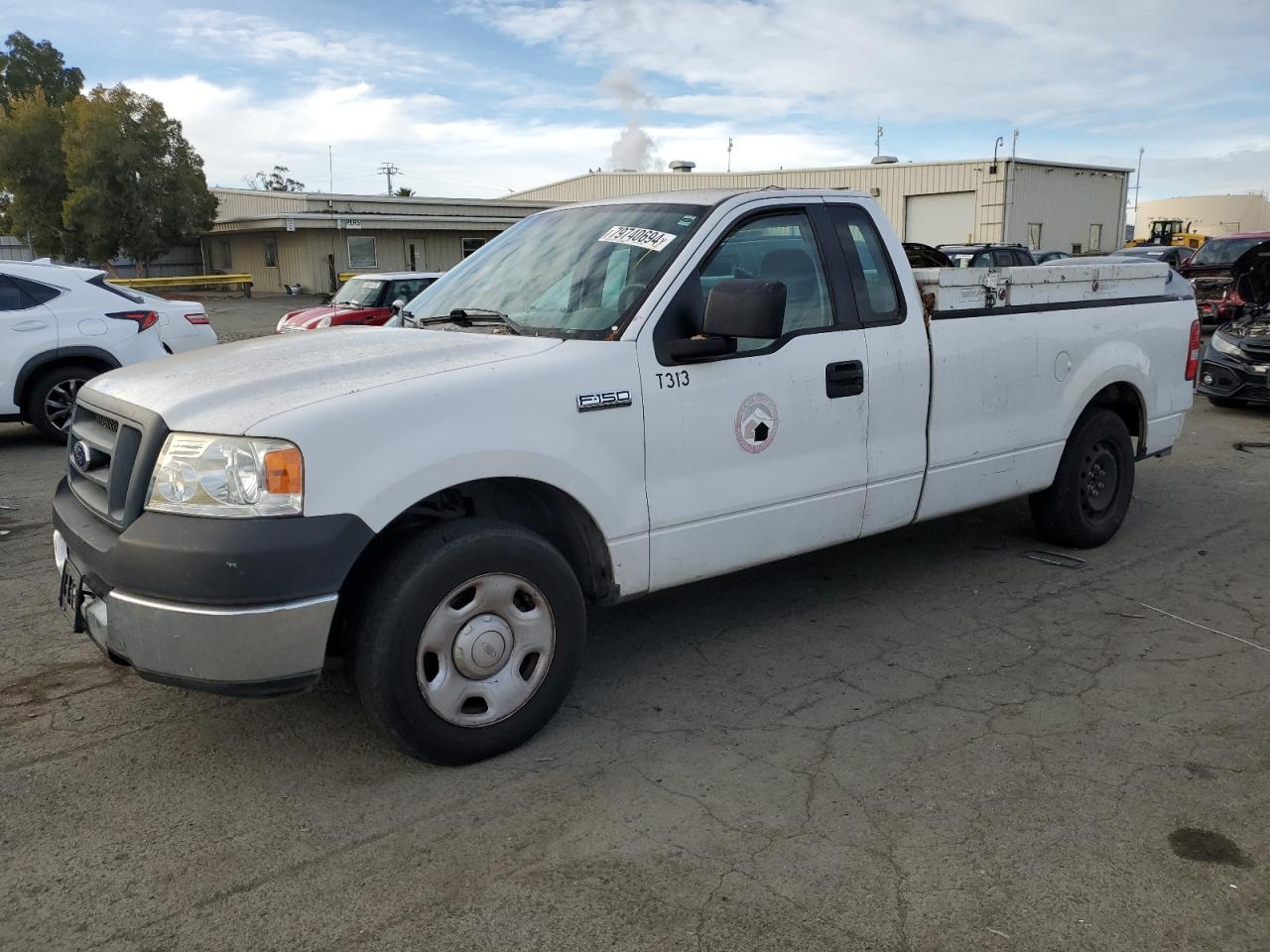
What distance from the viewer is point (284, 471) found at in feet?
9.94

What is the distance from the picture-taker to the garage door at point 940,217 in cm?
3806

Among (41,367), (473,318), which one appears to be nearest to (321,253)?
(41,367)

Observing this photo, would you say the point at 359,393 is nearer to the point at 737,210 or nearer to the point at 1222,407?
the point at 737,210

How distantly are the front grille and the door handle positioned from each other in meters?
2.59

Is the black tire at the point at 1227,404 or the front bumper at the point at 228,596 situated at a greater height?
the front bumper at the point at 228,596

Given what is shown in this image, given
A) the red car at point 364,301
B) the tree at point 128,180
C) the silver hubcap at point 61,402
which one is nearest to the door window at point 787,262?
the silver hubcap at point 61,402

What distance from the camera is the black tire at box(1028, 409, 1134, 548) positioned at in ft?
18.7

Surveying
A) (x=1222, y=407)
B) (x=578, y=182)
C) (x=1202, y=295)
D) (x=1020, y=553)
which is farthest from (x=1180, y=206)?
(x=1020, y=553)

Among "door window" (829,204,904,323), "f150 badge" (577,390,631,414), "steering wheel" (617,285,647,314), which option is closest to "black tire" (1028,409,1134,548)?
"door window" (829,204,904,323)

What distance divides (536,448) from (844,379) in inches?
59.8

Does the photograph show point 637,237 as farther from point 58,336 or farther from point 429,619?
point 58,336

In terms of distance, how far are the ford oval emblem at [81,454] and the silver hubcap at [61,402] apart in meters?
6.23

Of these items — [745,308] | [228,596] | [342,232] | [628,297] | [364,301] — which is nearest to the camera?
[228,596]

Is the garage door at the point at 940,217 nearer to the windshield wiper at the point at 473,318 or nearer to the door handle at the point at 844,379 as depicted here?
the door handle at the point at 844,379
